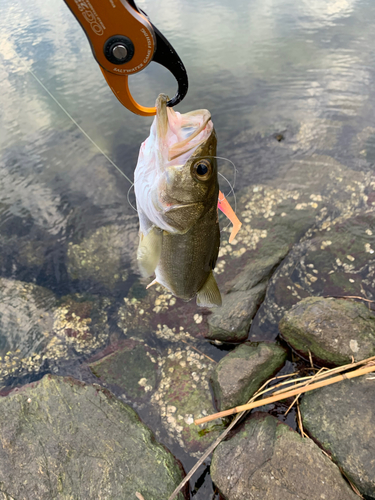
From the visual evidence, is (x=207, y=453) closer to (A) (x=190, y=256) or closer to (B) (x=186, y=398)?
(B) (x=186, y=398)

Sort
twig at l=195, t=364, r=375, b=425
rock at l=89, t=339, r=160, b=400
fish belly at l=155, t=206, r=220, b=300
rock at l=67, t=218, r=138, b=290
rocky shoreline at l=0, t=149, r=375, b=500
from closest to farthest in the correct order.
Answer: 1. fish belly at l=155, t=206, r=220, b=300
2. rocky shoreline at l=0, t=149, r=375, b=500
3. twig at l=195, t=364, r=375, b=425
4. rock at l=89, t=339, r=160, b=400
5. rock at l=67, t=218, r=138, b=290

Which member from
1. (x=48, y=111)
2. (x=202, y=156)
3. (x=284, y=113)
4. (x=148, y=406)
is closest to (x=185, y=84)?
(x=202, y=156)

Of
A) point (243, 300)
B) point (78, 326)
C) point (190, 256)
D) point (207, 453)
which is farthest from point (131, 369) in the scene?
point (190, 256)

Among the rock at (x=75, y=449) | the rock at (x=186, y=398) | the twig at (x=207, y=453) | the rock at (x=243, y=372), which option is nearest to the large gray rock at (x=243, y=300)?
the rock at (x=243, y=372)

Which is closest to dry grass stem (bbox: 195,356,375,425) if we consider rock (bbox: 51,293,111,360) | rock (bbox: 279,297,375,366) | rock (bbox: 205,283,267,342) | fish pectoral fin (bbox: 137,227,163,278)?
rock (bbox: 279,297,375,366)

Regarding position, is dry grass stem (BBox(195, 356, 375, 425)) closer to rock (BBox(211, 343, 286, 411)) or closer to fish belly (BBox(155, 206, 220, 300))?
rock (BBox(211, 343, 286, 411))

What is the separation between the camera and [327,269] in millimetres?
4062

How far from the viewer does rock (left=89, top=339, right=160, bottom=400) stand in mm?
3555

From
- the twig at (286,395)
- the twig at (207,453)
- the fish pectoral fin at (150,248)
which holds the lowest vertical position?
the twig at (207,453)

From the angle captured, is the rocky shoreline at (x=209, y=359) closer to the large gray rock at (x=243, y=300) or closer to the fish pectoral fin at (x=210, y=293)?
the large gray rock at (x=243, y=300)

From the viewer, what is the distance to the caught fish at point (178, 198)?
6.06 ft

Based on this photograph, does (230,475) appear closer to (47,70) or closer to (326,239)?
(326,239)

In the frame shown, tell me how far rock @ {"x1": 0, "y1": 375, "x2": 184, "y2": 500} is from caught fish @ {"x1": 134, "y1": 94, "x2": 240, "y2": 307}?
149 cm

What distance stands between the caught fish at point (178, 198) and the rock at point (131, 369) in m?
1.49
